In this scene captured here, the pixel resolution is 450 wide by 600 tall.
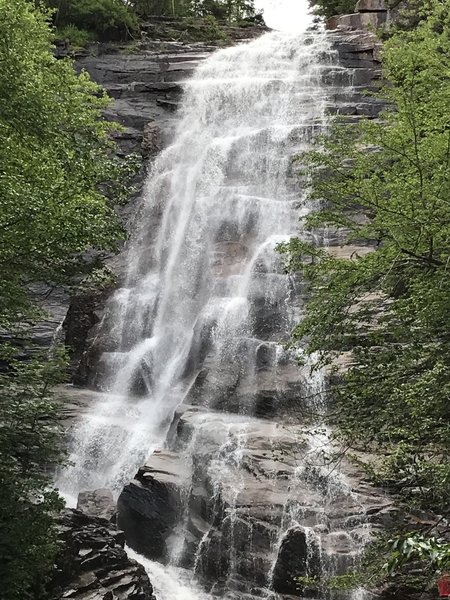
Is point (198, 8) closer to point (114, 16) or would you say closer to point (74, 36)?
point (114, 16)

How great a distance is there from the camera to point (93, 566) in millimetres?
9805

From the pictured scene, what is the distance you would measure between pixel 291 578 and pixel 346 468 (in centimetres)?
234

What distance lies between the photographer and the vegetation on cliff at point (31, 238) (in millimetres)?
7758

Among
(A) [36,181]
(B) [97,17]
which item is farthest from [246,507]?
(B) [97,17]

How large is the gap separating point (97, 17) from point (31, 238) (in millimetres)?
28950

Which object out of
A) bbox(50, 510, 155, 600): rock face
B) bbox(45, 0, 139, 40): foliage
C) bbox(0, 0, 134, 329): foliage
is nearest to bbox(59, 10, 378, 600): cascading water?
bbox(50, 510, 155, 600): rock face

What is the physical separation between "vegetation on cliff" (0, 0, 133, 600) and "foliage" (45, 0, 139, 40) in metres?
24.8

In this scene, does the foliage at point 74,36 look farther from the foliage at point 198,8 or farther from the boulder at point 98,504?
the boulder at point 98,504

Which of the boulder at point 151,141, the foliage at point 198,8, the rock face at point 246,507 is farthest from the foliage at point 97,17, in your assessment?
the rock face at point 246,507

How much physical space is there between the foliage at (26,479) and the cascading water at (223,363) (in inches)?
142

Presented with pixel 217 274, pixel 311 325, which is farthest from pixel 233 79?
pixel 311 325

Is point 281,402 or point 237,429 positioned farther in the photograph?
point 281,402

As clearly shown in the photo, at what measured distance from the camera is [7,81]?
842 centimetres

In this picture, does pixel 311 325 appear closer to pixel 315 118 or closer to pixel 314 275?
pixel 314 275
